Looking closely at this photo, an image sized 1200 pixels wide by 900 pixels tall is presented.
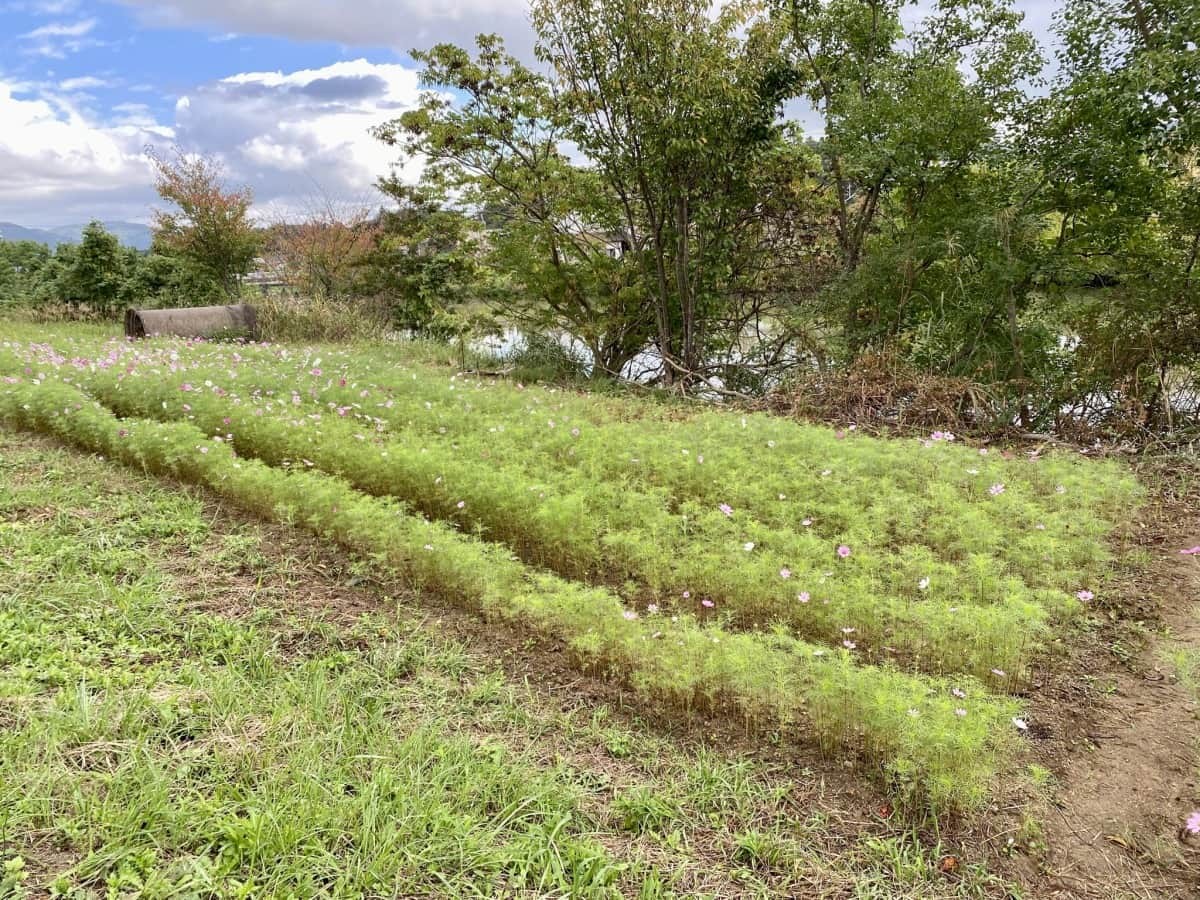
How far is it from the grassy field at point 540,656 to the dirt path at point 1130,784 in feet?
0.57

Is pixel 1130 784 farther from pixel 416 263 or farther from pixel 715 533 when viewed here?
pixel 416 263

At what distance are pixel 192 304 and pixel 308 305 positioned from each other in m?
3.53

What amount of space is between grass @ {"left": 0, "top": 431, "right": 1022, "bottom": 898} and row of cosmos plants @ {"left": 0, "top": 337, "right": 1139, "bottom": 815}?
25 cm

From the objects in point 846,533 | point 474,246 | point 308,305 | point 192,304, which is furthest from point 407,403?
point 192,304

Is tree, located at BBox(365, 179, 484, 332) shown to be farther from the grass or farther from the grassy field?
the grass

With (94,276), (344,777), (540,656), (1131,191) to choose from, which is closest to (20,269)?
(94,276)

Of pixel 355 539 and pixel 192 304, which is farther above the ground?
pixel 192 304

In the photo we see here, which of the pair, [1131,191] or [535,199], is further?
[535,199]

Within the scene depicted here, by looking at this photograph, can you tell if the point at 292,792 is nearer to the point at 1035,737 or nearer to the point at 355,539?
the point at 355,539

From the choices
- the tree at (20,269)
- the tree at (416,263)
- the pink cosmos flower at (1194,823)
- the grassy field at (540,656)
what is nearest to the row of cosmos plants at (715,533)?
the grassy field at (540,656)

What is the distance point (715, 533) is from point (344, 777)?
6.47 feet

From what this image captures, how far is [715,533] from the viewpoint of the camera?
10.5 feet

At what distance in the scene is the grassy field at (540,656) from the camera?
5.21 ft

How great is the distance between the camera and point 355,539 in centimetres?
321
